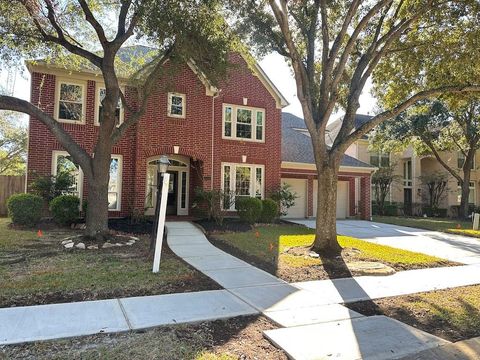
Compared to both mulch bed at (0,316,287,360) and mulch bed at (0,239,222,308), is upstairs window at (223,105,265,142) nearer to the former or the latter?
mulch bed at (0,239,222,308)

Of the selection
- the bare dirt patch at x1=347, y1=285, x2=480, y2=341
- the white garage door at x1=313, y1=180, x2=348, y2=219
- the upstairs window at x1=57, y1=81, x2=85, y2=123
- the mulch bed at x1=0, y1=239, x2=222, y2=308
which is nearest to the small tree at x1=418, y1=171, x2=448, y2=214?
the white garage door at x1=313, y1=180, x2=348, y2=219

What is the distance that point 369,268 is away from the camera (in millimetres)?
8016

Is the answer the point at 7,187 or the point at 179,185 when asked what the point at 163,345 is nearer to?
the point at 179,185

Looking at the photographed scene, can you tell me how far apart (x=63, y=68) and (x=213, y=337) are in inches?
516

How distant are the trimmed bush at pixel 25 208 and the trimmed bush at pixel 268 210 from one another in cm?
868

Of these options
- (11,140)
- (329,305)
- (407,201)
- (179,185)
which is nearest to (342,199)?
(179,185)

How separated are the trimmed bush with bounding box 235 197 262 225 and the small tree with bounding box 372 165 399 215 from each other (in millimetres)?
15174

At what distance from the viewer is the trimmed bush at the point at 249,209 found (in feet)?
49.8

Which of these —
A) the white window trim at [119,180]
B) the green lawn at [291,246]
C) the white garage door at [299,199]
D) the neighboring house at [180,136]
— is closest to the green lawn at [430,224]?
the white garage door at [299,199]

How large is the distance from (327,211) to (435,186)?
24179 millimetres

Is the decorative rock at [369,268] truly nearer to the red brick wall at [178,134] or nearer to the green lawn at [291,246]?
the green lawn at [291,246]

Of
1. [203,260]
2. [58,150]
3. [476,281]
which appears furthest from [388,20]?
[58,150]

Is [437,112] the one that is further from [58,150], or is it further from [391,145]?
[58,150]

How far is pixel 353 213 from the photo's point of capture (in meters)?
22.1
